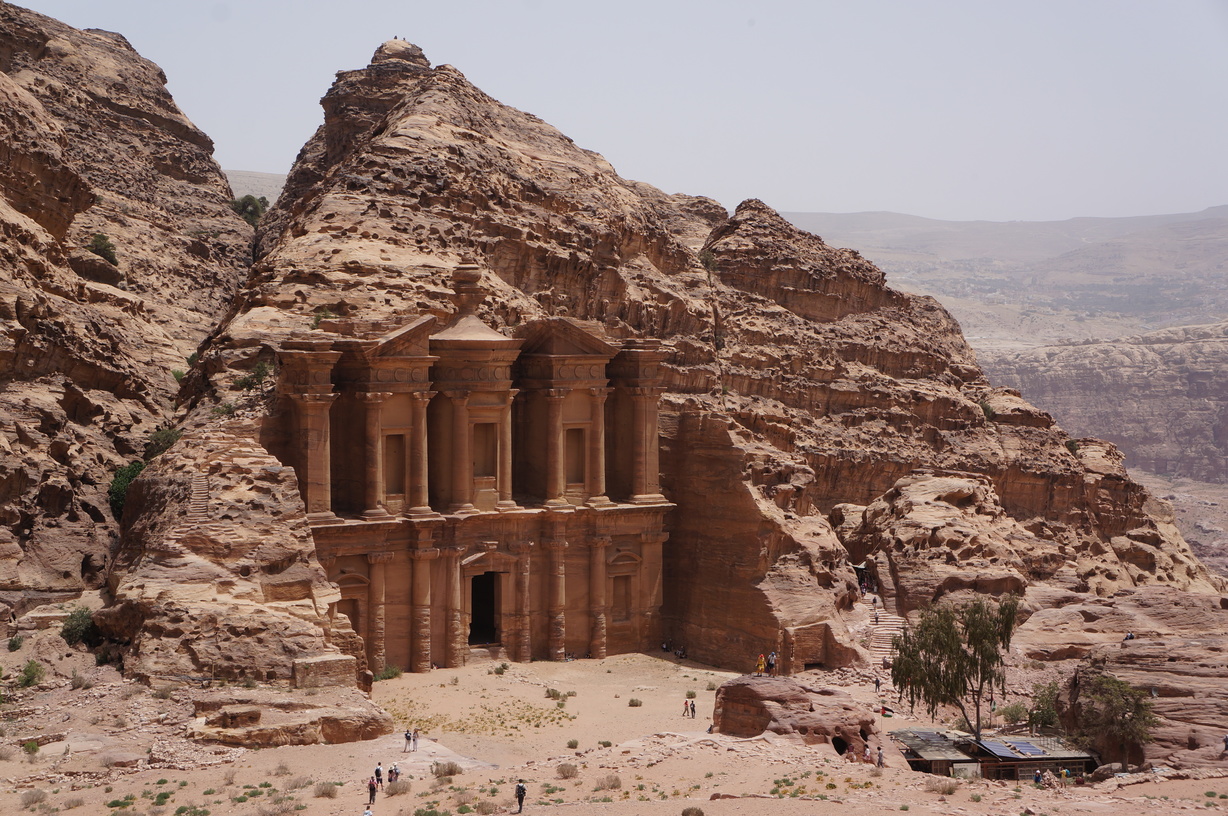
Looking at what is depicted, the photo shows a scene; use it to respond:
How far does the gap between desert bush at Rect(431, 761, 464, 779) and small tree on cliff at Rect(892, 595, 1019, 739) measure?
12887 mm

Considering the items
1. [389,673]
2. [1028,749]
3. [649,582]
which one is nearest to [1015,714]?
[1028,749]

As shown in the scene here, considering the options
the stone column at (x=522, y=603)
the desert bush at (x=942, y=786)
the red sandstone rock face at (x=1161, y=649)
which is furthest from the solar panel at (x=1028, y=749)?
the stone column at (x=522, y=603)

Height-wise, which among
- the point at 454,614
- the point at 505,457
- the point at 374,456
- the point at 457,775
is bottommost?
the point at 457,775

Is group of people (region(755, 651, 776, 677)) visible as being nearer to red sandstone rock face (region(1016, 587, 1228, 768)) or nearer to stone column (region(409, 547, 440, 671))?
red sandstone rock face (region(1016, 587, 1228, 768))

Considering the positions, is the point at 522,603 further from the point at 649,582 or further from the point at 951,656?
the point at 951,656

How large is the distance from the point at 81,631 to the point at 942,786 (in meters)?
20.7

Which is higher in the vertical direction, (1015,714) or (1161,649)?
(1161,649)

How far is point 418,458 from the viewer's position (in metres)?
43.8

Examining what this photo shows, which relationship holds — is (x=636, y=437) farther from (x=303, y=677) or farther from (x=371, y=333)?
(x=303, y=677)

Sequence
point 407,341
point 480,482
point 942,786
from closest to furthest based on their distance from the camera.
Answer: point 942,786 < point 407,341 < point 480,482

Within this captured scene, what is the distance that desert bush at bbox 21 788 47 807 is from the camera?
26.6m

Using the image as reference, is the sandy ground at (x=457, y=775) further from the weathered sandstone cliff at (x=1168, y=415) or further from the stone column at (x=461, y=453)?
the weathered sandstone cliff at (x=1168, y=415)

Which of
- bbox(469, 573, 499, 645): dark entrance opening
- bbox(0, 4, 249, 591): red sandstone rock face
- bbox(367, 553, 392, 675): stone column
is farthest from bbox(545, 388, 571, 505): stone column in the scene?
bbox(0, 4, 249, 591): red sandstone rock face

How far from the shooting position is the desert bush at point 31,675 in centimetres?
3253
